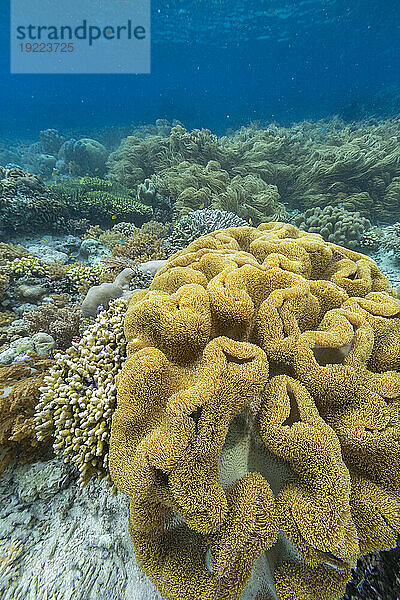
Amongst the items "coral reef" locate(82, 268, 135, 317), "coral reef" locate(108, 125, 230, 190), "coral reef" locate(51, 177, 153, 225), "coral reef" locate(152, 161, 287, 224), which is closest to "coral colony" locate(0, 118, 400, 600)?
"coral reef" locate(82, 268, 135, 317)

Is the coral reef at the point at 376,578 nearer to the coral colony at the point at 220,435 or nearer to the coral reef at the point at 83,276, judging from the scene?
the coral colony at the point at 220,435

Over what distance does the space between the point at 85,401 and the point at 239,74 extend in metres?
96.1

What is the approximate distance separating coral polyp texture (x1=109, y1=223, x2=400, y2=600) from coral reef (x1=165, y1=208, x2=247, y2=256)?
4098 mm

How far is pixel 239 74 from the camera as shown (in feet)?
244

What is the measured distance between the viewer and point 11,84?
259 ft

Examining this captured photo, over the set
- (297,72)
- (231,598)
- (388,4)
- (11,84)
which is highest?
(11,84)

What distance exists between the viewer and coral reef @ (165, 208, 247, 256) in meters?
5.85

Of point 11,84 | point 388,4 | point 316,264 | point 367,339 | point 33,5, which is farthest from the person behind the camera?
point 11,84

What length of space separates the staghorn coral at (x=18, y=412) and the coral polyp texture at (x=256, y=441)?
1.27 m

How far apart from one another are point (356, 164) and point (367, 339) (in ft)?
26.9

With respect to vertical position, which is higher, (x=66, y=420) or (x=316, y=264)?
(x=316, y=264)

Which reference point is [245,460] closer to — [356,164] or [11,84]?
[356,164]

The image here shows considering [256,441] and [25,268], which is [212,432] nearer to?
[256,441]

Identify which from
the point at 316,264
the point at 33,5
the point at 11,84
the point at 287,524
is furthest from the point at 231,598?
the point at 11,84
